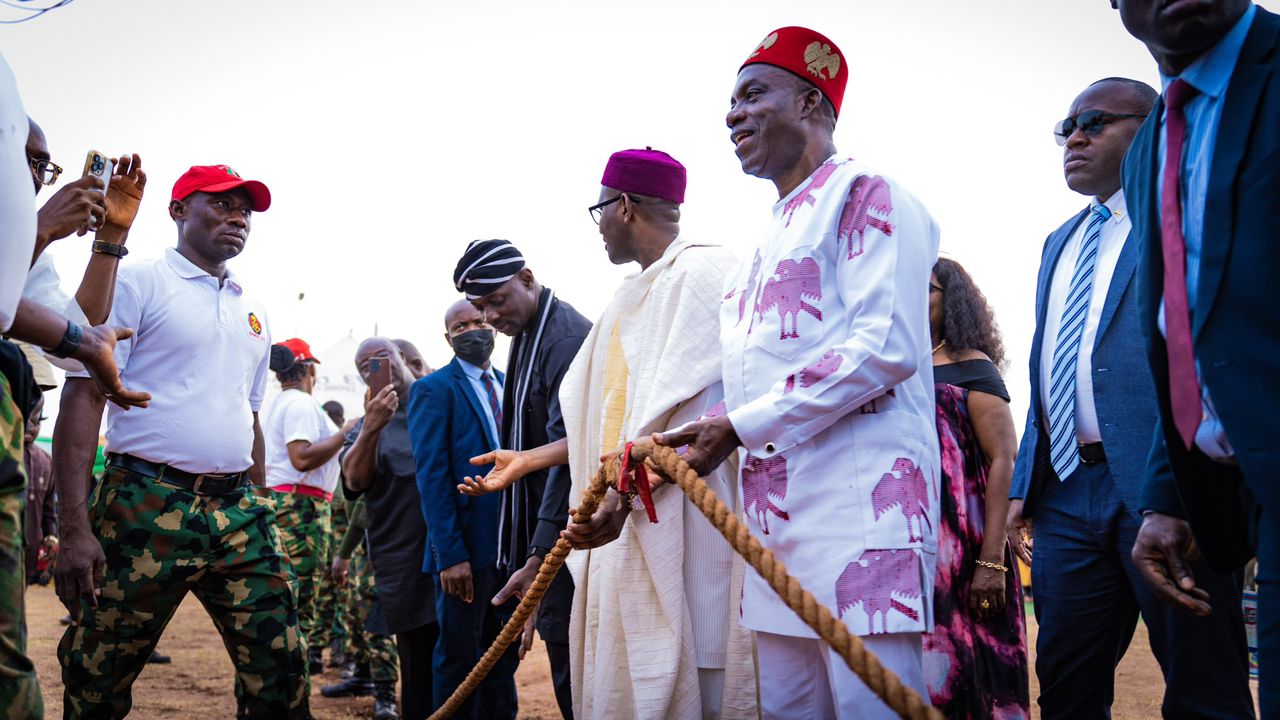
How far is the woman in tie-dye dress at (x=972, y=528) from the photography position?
3.45 meters

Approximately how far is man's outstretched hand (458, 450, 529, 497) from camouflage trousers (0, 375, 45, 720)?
1.52m

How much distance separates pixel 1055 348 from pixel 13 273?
3077mm

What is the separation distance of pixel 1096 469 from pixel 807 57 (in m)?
1.61

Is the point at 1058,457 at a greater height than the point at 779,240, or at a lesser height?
lesser

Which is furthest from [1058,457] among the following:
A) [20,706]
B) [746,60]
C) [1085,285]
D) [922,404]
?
[20,706]

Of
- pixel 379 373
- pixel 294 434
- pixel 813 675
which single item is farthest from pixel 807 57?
pixel 294 434

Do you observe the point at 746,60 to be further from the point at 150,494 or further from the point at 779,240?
the point at 150,494

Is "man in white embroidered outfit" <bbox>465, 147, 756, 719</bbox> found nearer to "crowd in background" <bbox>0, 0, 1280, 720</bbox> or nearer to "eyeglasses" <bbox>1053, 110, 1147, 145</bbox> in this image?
"crowd in background" <bbox>0, 0, 1280, 720</bbox>

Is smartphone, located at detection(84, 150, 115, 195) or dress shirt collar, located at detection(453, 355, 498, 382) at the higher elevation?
smartphone, located at detection(84, 150, 115, 195)

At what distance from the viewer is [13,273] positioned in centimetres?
214

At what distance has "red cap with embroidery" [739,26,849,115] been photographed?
283cm

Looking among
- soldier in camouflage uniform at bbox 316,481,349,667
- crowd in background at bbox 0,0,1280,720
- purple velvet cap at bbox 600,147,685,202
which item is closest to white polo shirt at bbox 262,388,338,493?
soldier in camouflage uniform at bbox 316,481,349,667

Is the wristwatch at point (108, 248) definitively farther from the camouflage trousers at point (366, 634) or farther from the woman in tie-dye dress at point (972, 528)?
the camouflage trousers at point (366, 634)

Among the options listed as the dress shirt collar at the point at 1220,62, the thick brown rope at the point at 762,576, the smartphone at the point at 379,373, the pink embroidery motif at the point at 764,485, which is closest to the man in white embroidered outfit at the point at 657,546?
the thick brown rope at the point at 762,576
